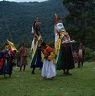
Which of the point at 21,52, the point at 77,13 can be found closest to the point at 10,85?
the point at 21,52

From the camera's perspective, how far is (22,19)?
8750 cm

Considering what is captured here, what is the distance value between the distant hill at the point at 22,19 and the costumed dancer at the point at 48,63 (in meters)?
47.0

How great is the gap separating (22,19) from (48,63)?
68.1 m

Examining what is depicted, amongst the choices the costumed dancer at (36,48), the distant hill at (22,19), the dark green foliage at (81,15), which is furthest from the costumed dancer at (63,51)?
the distant hill at (22,19)

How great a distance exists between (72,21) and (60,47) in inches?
1832

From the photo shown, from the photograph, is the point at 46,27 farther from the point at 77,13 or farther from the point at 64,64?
the point at 64,64

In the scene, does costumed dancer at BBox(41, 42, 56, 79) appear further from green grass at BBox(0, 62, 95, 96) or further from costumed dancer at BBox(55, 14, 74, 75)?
costumed dancer at BBox(55, 14, 74, 75)

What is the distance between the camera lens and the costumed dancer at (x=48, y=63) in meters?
19.6

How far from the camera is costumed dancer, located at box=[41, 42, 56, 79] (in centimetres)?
1958

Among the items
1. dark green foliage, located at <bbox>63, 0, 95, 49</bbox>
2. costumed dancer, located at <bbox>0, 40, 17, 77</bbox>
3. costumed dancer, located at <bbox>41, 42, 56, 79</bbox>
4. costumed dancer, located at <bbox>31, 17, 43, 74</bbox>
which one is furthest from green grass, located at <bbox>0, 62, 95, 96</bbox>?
dark green foliage, located at <bbox>63, 0, 95, 49</bbox>

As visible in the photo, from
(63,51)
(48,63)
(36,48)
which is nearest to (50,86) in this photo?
(48,63)

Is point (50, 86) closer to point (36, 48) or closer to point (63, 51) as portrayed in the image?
point (63, 51)

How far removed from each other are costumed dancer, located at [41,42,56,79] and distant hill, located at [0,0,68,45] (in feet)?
154

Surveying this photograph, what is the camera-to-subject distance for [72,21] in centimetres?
6725
